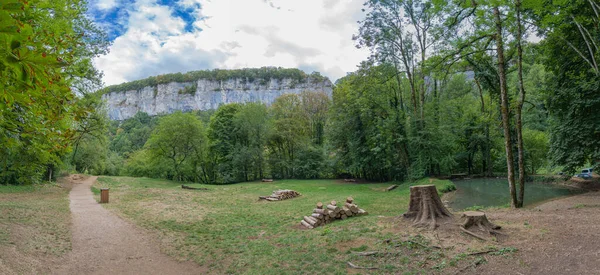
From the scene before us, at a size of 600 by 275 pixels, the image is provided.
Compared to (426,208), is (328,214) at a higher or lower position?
lower

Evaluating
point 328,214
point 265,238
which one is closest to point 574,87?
point 328,214

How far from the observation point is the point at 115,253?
7.65 metres

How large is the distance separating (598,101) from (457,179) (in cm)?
1325

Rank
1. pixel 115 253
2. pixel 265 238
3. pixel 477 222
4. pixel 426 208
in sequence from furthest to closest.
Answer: pixel 265 238 < pixel 426 208 < pixel 115 253 < pixel 477 222

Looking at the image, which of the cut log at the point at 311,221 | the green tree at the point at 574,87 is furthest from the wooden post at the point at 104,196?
the green tree at the point at 574,87

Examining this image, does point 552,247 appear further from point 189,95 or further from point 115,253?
point 189,95

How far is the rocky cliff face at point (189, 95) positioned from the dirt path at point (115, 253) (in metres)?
93.6

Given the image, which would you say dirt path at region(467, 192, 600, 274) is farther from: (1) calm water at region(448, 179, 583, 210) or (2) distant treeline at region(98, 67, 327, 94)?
(2) distant treeline at region(98, 67, 327, 94)

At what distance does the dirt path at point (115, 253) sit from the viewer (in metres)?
6.67

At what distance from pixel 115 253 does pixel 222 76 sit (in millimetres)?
115815

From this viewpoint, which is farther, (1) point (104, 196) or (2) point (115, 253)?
(1) point (104, 196)

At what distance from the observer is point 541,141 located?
27328 mm

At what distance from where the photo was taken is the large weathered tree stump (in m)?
7.48

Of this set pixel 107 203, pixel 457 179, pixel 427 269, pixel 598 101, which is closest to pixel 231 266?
pixel 427 269
